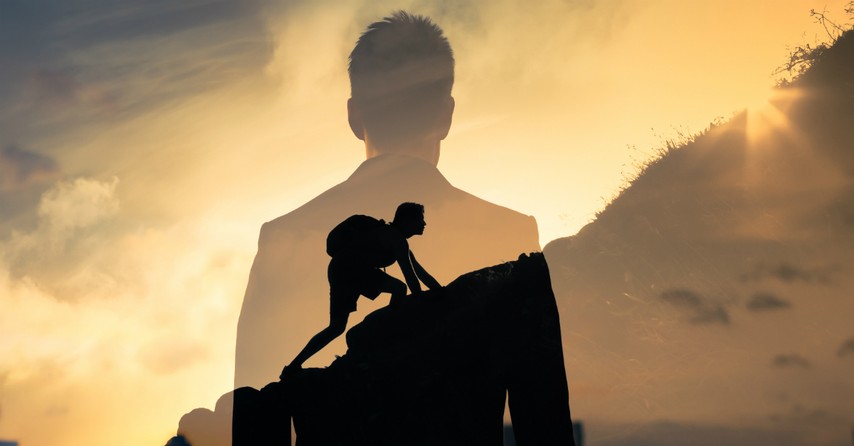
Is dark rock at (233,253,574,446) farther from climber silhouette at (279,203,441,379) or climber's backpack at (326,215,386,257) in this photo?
climber's backpack at (326,215,386,257)

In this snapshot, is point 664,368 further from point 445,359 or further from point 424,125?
point 445,359

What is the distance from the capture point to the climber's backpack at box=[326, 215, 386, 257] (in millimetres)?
9070

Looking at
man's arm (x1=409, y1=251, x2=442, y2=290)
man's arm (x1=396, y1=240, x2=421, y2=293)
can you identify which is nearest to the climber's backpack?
man's arm (x1=396, y1=240, x2=421, y2=293)

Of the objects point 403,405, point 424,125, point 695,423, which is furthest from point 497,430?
point 695,423

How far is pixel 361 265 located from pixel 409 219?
2.51ft

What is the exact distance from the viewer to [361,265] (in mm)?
9102

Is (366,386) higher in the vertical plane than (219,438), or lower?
lower

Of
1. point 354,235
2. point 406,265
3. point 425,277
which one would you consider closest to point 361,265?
point 354,235

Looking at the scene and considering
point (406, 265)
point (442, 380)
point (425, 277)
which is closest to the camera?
point (442, 380)

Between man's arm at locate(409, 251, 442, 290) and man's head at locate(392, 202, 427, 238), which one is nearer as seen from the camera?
man's arm at locate(409, 251, 442, 290)

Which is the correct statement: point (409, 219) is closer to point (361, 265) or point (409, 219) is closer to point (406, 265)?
point (406, 265)

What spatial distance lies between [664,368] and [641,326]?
186 cm

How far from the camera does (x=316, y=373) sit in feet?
29.4

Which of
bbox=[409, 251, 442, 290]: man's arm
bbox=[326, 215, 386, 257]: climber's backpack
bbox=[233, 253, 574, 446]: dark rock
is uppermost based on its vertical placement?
bbox=[326, 215, 386, 257]: climber's backpack
